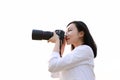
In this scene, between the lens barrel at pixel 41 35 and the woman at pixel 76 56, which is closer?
the woman at pixel 76 56

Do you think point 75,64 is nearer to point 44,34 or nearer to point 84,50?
point 84,50

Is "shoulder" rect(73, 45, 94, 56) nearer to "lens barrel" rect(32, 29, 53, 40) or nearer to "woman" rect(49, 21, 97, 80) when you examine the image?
"woman" rect(49, 21, 97, 80)

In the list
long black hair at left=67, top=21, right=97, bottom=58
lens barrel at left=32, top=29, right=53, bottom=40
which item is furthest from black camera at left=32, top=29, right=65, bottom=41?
long black hair at left=67, top=21, right=97, bottom=58

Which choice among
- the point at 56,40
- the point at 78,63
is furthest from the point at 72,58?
the point at 56,40

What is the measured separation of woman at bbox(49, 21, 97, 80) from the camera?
1.95 meters

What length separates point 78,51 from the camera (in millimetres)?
2008

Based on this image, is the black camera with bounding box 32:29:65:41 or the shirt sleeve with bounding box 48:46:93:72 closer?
the shirt sleeve with bounding box 48:46:93:72

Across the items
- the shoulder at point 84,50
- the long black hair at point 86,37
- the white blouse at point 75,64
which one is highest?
the long black hair at point 86,37

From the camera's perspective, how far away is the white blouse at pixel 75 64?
194cm

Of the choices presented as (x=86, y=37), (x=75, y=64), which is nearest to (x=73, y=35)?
(x=86, y=37)

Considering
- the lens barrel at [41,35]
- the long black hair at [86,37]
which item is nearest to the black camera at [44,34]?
the lens barrel at [41,35]

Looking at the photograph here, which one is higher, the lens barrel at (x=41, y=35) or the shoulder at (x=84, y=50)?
the lens barrel at (x=41, y=35)

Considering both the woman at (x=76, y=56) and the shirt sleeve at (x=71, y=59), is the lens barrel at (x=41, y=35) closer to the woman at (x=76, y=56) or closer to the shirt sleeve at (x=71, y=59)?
the woman at (x=76, y=56)

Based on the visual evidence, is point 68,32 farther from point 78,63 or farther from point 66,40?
point 78,63
